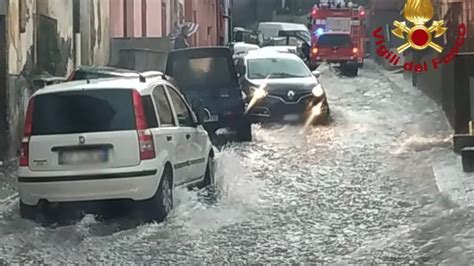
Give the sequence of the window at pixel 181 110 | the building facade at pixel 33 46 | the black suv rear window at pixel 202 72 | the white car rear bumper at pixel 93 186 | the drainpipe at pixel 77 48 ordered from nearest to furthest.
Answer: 1. the white car rear bumper at pixel 93 186
2. the window at pixel 181 110
3. the building facade at pixel 33 46
4. the black suv rear window at pixel 202 72
5. the drainpipe at pixel 77 48

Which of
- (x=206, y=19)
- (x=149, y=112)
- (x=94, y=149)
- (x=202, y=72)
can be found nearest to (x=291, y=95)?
(x=202, y=72)

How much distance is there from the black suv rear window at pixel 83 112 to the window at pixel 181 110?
1.39 m

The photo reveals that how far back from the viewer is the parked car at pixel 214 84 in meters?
18.5

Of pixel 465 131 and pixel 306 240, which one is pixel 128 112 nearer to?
pixel 306 240


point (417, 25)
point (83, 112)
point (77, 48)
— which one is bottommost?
point (77, 48)

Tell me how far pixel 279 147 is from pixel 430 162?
3.88 metres

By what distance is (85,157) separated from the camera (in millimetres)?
10305

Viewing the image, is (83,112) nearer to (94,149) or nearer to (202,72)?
(94,149)

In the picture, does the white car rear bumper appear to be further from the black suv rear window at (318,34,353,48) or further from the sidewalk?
the black suv rear window at (318,34,353,48)

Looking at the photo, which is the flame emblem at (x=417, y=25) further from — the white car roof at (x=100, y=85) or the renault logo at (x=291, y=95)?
the renault logo at (x=291, y=95)

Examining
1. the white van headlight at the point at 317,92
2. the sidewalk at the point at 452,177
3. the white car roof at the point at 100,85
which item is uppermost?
the white car roof at the point at 100,85

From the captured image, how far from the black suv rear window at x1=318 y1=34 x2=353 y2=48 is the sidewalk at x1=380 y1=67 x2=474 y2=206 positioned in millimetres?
28671

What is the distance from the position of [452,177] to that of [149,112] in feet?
13.9

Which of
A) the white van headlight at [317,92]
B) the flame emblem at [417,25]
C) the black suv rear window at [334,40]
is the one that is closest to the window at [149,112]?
the flame emblem at [417,25]
